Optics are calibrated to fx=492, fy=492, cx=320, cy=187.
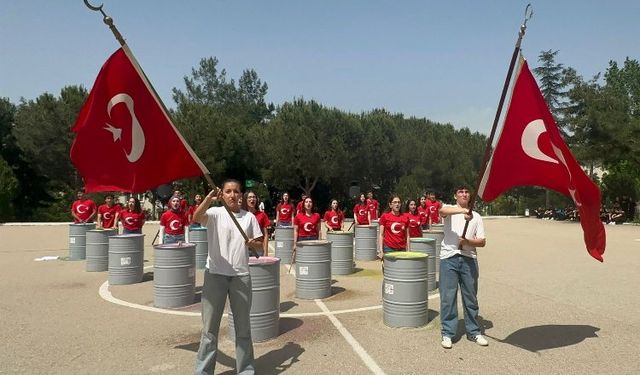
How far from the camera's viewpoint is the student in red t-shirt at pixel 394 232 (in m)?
8.52

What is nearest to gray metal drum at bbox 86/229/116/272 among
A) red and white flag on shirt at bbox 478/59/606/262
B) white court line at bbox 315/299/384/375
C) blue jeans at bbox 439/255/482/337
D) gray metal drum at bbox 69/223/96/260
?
gray metal drum at bbox 69/223/96/260

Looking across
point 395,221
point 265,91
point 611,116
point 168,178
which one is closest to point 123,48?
point 168,178

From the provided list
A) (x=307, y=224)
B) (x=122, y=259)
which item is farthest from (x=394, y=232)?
(x=122, y=259)

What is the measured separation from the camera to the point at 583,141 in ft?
113

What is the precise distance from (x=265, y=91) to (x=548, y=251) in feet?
197

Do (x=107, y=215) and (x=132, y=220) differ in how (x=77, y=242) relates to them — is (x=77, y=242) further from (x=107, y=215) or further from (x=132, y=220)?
(x=132, y=220)

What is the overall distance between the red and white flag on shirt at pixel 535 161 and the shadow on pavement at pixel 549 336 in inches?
44.8

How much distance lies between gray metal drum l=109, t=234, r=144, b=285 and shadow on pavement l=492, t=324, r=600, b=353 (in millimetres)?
6815

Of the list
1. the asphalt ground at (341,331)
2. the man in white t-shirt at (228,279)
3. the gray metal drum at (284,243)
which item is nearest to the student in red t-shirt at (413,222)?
the asphalt ground at (341,331)

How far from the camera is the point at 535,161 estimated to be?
5.63 meters

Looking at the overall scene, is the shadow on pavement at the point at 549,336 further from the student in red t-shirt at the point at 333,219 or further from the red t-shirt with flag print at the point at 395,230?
the student in red t-shirt at the point at 333,219

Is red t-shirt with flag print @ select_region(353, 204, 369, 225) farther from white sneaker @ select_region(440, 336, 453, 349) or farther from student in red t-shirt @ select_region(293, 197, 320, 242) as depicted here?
white sneaker @ select_region(440, 336, 453, 349)

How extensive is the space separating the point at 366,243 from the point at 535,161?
766 centimetres

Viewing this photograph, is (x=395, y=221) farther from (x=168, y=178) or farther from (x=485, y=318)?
(x=168, y=178)
